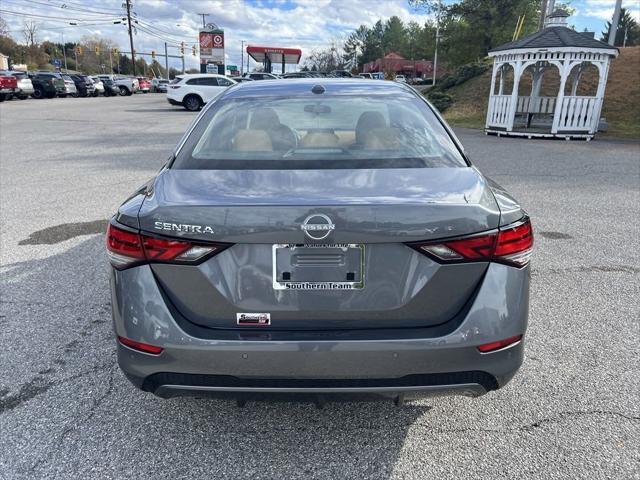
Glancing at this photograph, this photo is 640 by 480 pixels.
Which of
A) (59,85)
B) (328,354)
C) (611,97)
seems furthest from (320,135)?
(59,85)

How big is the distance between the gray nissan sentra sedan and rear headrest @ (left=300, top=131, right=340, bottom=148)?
66 cm

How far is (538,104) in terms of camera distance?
1742cm

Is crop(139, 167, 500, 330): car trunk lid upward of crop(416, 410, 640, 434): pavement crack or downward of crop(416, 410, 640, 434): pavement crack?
upward

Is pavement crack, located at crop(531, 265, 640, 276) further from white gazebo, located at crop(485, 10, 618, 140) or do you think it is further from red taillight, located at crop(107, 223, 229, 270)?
white gazebo, located at crop(485, 10, 618, 140)

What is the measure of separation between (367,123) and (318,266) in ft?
4.06

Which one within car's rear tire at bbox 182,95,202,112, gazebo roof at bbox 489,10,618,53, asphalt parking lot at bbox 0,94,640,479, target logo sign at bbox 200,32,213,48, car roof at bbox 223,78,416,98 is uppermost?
target logo sign at bbox 200,32,213,48

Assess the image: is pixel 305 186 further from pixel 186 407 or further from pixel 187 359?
pixel 186 407

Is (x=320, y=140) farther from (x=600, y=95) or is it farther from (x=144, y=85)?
(x=144, y=85)

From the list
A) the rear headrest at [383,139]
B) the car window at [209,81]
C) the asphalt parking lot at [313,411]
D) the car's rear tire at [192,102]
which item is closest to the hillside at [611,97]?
the car window at [209,81]

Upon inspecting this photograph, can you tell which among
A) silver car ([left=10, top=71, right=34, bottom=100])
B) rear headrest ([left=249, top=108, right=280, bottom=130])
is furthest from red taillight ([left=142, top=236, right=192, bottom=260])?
silver car ([left=10, top=71, right=34, bottom=100])

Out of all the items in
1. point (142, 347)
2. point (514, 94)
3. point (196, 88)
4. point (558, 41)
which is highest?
point (558, 41)

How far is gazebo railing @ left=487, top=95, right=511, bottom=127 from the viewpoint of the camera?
15859 mm

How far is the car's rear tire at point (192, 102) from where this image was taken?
82.5ft

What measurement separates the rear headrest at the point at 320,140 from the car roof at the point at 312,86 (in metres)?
0.41
